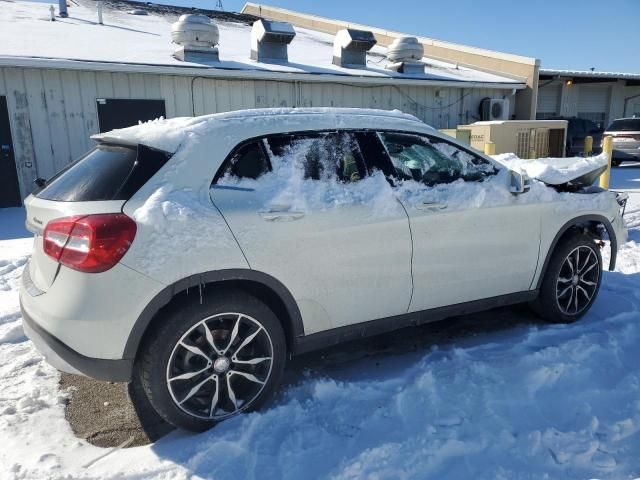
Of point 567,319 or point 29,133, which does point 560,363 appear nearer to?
point 567,319

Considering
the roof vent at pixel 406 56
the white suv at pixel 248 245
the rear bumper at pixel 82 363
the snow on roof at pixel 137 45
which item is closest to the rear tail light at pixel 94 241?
the white suv at pixel 248 245

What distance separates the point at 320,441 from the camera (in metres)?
2.62

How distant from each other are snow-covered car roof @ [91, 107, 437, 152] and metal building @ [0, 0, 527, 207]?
759 centimetres

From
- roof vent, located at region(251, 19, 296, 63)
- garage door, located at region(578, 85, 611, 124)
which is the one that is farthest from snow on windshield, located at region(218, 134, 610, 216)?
garage door, located at region(578, 85, 611, 124)

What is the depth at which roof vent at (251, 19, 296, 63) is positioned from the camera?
12.5 metres

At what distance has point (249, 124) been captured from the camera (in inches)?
114

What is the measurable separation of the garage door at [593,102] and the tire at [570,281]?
2398cm

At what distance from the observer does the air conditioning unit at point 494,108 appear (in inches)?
580

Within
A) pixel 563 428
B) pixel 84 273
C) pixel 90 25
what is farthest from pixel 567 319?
pixel 90 25

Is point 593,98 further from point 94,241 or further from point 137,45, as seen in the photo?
point 94,241

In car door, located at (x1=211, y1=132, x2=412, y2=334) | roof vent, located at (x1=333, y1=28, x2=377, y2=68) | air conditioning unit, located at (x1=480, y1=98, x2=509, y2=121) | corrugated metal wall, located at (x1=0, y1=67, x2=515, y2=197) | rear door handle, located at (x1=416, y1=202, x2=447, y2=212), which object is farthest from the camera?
air conditioning unit, located at (x1=480, y1=98, x2=509, y2=121)

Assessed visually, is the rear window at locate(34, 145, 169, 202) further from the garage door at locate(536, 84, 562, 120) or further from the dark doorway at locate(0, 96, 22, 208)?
the garage door at locate(536, 84, 562, 120)

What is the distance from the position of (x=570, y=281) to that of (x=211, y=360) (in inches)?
115

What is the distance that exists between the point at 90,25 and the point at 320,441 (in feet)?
45.2
